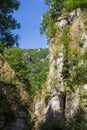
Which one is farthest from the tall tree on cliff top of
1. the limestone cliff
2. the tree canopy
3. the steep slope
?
the tree canopy

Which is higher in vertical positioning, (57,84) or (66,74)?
(66,74)

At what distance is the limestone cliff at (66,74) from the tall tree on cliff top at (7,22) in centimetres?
1821

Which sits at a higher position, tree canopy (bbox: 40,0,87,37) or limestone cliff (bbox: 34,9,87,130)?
tree canopy (bbox: 40,0,87,37)

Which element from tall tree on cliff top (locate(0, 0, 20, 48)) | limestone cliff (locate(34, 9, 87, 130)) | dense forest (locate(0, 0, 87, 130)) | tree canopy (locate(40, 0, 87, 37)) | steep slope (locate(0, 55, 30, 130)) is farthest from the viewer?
tree canopy (locate(40, 0, 87, 37))

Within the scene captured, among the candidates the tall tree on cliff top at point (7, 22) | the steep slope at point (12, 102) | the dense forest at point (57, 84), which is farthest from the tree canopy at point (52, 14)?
the tall tree on cliff top at point (7, 22)

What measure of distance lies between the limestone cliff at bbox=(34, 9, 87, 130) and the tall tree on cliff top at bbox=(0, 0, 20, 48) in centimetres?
1821

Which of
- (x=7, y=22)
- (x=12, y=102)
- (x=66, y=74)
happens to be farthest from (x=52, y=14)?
(x=7, y=22)

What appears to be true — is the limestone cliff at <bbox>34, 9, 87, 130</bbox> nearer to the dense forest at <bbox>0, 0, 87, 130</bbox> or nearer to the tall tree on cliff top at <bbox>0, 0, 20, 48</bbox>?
the dense forest at <bbox>0, 0, 87, 130</bbox>

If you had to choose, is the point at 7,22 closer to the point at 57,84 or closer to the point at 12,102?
the point at 12,102

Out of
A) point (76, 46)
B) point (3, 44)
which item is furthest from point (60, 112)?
point (3, 44)

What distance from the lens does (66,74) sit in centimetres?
4566

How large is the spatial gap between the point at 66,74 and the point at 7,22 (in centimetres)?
2529

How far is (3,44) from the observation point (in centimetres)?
2119

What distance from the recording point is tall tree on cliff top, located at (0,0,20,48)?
20.8 m
